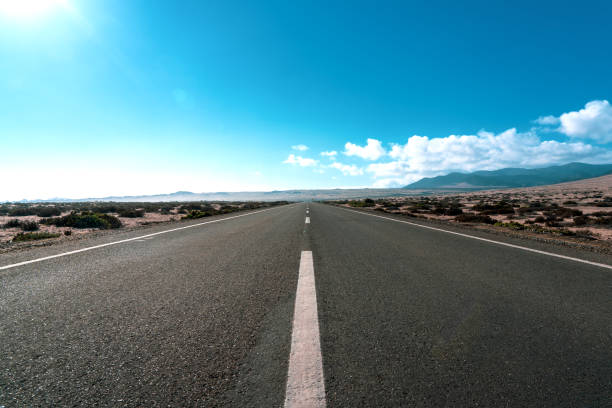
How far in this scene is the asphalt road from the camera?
1.46 m

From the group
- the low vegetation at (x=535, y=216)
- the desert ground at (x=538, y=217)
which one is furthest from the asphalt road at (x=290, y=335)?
the low vegetation at (x=535, y=216)

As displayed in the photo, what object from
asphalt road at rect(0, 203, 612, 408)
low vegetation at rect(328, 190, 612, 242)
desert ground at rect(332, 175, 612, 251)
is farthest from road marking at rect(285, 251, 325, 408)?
low vegetation at rect(328, 190, 612, 242)

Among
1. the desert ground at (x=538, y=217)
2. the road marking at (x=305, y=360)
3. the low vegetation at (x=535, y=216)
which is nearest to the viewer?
the road marking at (x=305, y=360)

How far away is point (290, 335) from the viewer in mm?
2049

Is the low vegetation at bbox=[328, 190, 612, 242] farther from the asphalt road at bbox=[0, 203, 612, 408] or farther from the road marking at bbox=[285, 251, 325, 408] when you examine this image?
the road marking at bbox=[285, 251, 325, 408]

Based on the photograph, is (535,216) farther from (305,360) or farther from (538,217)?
(305,360)

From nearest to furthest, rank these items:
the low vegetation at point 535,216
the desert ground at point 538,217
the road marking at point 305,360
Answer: the road marking at point 305,360 < the desert ground at point 538,217 < the low vegetation at point 535,216

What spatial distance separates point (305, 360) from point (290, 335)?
1.13 ft

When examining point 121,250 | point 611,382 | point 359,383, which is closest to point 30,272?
point 121,250

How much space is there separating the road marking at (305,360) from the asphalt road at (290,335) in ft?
0.13

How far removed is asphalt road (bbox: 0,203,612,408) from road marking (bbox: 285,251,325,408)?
38mm

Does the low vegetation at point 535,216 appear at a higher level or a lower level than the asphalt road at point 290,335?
lower

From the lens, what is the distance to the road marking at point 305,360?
1.39 meters

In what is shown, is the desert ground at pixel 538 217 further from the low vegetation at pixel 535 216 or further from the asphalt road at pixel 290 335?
the asphalt road at pixel 290 335
